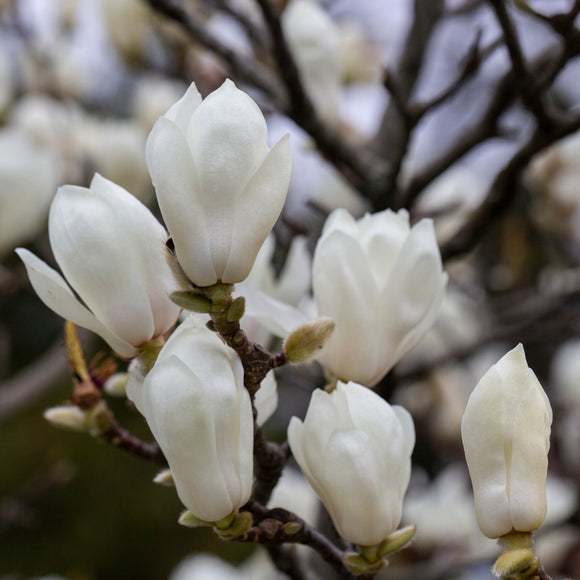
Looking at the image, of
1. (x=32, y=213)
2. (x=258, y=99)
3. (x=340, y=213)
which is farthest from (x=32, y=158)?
(x=340, y=213)

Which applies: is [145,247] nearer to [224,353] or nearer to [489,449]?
[224,353]

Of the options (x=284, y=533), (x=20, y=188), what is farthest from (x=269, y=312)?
(x=20, y=188)

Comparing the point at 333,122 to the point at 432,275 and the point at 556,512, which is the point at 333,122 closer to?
the point at 432,275

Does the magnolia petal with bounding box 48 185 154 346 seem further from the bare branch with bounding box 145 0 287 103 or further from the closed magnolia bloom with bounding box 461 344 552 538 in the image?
the bare branch with bounding box 145 0 287 103

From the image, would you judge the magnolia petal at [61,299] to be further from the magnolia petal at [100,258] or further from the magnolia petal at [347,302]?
the magnolia petal at [347,302]

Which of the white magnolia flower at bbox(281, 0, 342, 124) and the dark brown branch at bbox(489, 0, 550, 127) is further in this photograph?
Result: the white magnolia flower at bbox(281, 0, 342, 124)

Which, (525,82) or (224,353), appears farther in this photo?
(525,82)

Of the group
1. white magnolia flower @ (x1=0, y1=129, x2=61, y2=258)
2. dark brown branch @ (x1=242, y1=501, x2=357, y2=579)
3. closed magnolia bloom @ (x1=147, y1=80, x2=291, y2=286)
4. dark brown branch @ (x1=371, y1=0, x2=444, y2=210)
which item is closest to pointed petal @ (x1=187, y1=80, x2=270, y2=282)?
closed magnolia bloom @ (x1=147, y1=80, x2=291, y2=286)

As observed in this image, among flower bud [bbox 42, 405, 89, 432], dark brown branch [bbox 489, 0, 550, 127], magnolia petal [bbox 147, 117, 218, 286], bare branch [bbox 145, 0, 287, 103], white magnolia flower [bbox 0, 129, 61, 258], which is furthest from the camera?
white magnolia flower [bbox 0, 129, 61, 258]

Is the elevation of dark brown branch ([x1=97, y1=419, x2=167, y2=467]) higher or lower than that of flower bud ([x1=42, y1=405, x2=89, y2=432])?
lower

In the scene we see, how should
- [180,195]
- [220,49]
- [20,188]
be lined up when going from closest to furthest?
[180,195] < [220,49] < [20,188]
